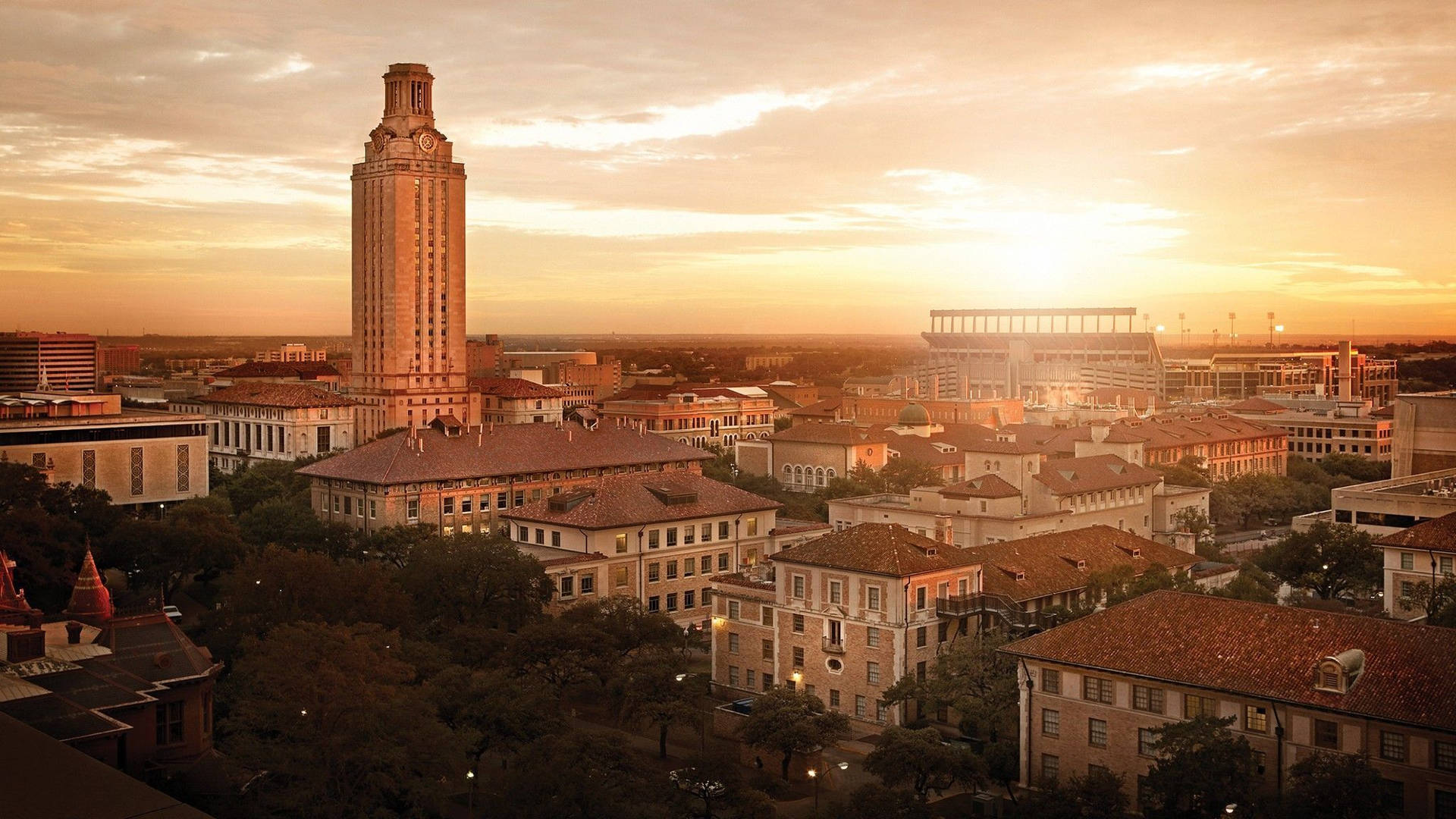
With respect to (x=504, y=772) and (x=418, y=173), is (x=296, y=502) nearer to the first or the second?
(x=504, y=772)

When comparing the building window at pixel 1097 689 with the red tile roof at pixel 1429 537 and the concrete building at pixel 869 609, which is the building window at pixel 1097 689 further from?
the red tile roof at pixel 1429 537

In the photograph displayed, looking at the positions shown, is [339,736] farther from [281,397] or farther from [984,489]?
[281,397]

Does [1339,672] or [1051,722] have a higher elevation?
[1339,672]

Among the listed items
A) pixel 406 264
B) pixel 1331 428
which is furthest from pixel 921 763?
pixel 406 264

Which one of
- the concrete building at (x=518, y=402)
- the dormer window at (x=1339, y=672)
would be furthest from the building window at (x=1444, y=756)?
the concrete building at (x=518, y=402)

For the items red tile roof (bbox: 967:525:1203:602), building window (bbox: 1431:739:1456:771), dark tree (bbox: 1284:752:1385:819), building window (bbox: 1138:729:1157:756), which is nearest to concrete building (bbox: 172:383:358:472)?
red tile roof (bbox: 967:525:1203:602)

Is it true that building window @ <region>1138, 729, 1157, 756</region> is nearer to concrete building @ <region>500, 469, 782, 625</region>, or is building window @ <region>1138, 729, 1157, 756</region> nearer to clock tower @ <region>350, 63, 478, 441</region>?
concrete building @ <region>500, 469, 782, 625</region>

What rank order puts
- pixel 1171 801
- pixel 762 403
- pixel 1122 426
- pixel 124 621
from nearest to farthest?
pixel 1171 801, pixel 124 621, pixel 1122 426, pixel 762 403

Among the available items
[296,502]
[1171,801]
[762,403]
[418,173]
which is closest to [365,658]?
[1171,801]
